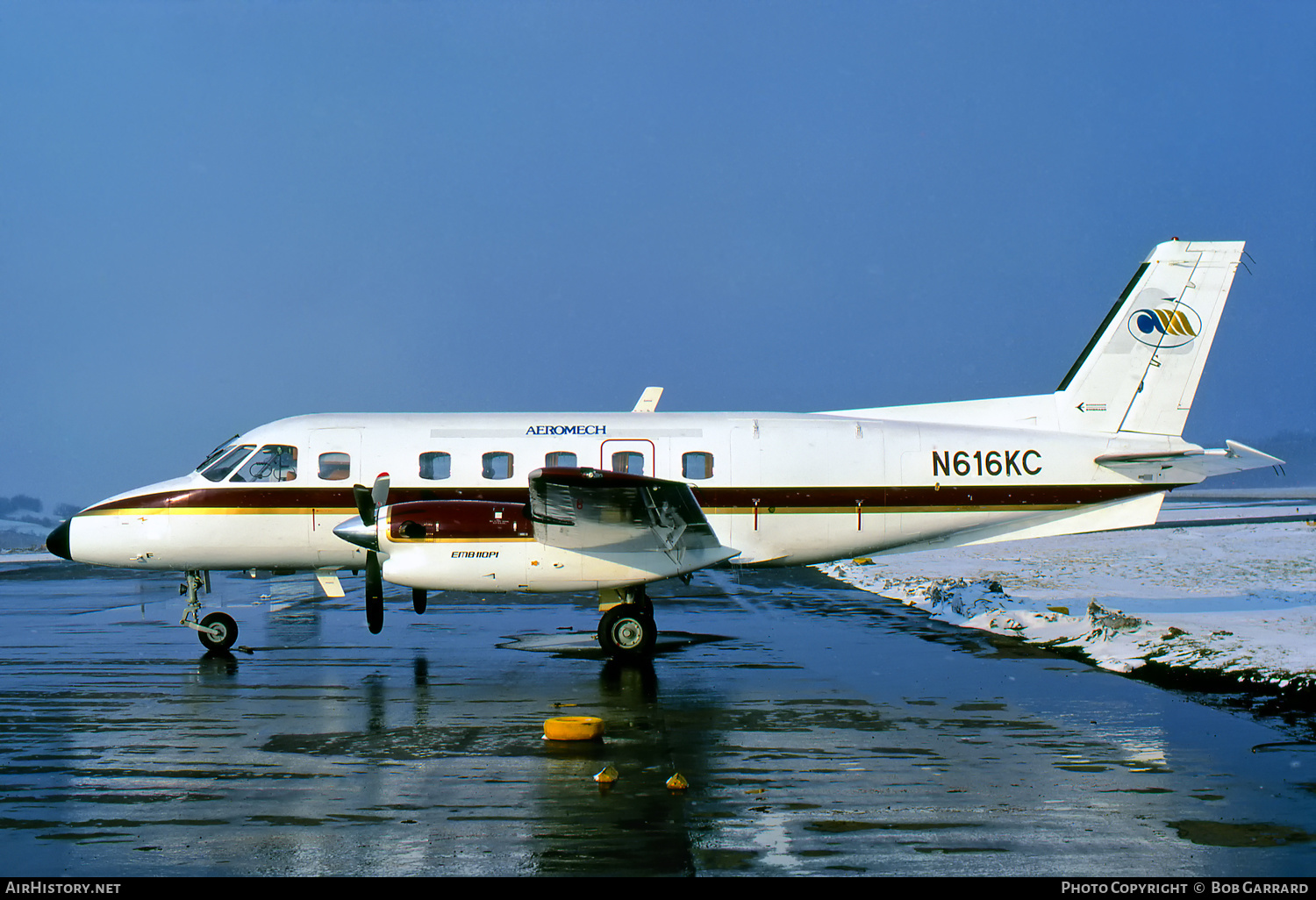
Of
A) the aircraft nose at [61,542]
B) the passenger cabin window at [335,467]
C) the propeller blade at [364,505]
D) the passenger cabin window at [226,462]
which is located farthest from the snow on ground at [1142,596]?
the aircraft nose at [61,542]

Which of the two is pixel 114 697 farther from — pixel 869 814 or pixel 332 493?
pixel 869 814

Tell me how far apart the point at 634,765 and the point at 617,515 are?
5.38 metres

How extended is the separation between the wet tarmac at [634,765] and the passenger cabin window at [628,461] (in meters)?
2.69

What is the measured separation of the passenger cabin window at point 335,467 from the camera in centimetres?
1539

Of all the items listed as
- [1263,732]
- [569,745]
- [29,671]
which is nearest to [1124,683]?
[1263,732]

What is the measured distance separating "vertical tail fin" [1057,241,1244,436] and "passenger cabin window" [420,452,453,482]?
9.27 metres

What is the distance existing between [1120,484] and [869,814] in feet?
34.0

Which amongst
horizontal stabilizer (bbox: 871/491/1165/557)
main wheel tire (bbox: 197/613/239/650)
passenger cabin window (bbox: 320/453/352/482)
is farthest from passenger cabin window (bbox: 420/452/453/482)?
horizontal stabilizer (bbox: 871/491/1165/557)

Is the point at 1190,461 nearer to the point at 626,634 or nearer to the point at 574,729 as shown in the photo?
the point at 626,634

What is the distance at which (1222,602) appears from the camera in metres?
19.0

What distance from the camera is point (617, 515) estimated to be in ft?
43.9

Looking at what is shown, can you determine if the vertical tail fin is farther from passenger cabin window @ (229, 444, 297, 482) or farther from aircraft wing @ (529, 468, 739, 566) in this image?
passenger cabin window @ (229, 444, 297, 482)

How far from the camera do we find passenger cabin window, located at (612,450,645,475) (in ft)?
49.6

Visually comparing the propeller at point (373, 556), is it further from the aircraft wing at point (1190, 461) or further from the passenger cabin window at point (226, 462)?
the aircraft wing at point (1190, 461)
